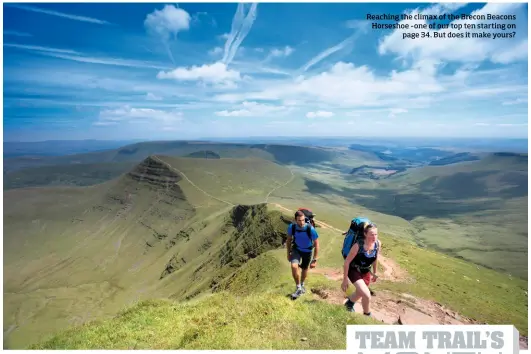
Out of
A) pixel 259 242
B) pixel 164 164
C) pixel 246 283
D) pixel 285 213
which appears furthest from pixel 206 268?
pixel 164 164

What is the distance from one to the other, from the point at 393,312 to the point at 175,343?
887cm

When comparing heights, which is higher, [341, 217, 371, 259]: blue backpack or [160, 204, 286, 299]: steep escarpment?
[341, 217, 371, 259]: blue backpack

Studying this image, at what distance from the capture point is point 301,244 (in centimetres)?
1078

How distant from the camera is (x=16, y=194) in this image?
170 m

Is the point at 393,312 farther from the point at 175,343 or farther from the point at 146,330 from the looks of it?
the point at 146,330

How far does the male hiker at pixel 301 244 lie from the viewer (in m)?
10.6

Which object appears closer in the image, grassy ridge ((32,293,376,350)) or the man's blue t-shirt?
grassy ridge ((32,293,376,350))

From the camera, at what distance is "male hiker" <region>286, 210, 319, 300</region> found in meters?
10.6

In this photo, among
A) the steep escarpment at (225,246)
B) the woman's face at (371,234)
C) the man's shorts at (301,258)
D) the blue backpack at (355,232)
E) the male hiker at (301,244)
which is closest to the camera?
the woman's face at (371,234)

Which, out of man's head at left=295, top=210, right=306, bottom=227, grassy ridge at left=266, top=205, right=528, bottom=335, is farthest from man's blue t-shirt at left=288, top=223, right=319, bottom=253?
grassy ridge at left=266, top=205, right=528, bottom=335

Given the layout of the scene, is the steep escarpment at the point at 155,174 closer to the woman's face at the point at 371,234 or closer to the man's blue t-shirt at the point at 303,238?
the man's blue t-shirt at the point at 303,238

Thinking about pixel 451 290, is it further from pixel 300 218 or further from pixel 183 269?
pixel 183 269

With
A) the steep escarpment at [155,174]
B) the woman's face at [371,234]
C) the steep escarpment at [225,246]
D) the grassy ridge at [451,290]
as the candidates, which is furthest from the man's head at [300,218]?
the steep escarpment at [155,174]

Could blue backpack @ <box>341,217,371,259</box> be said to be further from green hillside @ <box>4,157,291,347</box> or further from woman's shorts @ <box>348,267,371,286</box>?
green hillside @ <box>4,157,291,347</box>
